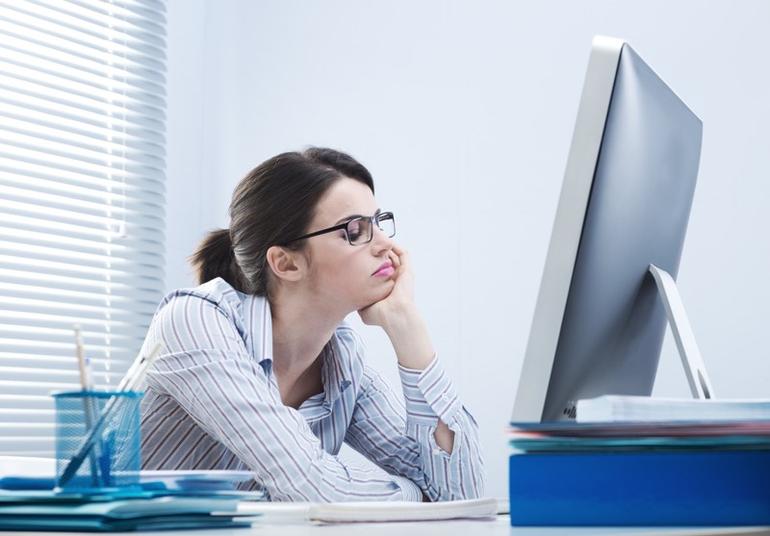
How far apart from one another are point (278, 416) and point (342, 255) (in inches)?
20.0

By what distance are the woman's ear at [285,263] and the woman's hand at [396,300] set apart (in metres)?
0.17

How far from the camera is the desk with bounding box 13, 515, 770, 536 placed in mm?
781

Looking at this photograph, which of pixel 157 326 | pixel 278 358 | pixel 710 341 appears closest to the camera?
pixel 157 326

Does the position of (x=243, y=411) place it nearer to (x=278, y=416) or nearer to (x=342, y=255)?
(x=278, y=416)

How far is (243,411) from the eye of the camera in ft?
5.56

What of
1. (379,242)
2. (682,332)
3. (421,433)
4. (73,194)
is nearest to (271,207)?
(379,242)

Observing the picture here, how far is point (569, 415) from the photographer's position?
3.27 feet

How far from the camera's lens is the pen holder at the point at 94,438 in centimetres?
80

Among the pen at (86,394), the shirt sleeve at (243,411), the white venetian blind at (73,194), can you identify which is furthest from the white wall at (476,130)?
the pen at (86,394)

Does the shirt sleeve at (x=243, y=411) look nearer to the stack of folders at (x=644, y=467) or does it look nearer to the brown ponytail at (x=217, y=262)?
the brown ponytail at (x=217, y=262)

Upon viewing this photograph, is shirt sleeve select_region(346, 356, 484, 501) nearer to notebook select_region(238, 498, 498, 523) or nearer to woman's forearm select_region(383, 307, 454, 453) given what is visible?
woman's forearm select_region(383, 307, 454, 453)

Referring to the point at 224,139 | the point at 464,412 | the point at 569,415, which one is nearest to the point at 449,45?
the point at 224,139

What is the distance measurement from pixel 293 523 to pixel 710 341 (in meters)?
1.76

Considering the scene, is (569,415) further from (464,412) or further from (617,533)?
(464,412)
